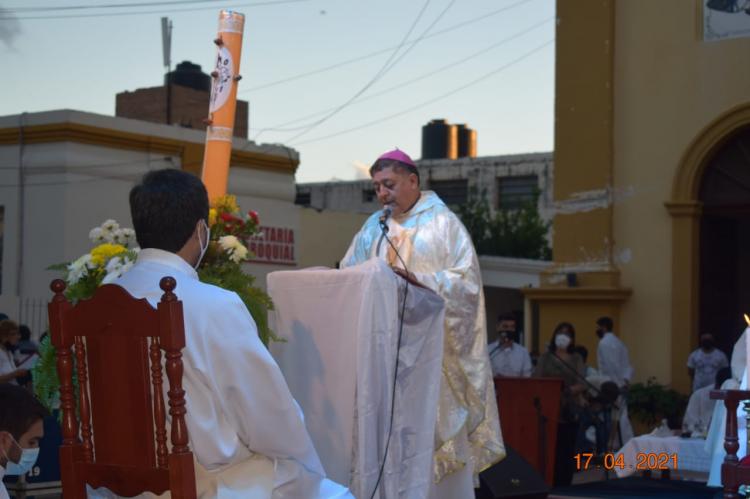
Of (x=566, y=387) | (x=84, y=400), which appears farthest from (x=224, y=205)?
(x=566, y=387)

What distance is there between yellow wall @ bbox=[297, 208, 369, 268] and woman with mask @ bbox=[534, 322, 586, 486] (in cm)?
1374

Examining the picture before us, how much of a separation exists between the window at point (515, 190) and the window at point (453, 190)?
1.11 m

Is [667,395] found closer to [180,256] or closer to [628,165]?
[628,165]

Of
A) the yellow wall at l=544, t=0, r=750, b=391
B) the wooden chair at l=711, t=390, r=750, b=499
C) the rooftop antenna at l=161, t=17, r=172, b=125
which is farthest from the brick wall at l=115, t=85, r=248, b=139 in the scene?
the wooden chair at l=711, t=390, r=750, b=499

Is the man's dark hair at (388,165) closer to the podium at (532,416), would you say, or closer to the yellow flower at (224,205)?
the yellow flower at (224,205)

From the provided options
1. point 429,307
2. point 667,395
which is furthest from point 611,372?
point 429,307

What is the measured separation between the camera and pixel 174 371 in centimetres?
338

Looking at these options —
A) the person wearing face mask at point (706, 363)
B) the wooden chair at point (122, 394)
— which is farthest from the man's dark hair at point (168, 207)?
the person wearing face mask at point (706, 363)

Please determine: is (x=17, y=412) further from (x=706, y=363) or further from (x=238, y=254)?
(x=706, y=363)

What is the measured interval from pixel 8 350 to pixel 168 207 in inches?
322

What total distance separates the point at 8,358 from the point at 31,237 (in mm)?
11187

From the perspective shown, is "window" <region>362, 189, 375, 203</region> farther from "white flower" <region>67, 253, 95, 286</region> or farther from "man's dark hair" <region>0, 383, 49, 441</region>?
"man's dark hair" <region>0, 383, 49, 441</region>

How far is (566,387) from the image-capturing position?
12.8 meters
